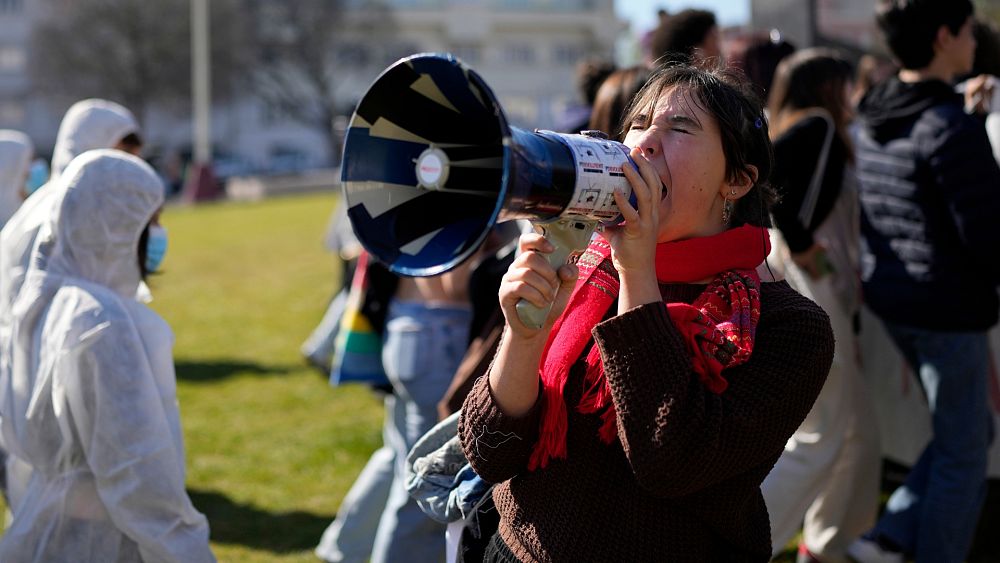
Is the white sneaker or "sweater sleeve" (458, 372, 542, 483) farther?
the white sneaker

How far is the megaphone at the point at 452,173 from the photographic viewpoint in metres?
1.94

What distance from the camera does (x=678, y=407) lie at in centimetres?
203

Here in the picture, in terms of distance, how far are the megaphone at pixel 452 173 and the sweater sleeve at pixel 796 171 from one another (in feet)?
7.83

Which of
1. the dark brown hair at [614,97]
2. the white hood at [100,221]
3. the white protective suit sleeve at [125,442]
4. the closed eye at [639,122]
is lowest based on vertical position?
the white protective suit sleeve at [125,442]

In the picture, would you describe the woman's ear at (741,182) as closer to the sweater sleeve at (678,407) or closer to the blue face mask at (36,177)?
the sweater sleeve at (678,407)

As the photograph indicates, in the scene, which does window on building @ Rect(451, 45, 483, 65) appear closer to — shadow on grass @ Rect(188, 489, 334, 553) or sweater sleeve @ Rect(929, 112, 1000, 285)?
shadow on grass @ Rect(188, 489, 334, 553)

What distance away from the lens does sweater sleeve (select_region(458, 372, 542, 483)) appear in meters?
2.25

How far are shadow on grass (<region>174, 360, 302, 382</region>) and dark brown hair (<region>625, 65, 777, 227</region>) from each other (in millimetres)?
7233

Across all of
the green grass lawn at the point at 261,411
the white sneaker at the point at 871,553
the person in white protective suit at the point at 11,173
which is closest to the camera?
the white sneaker at the point at 871,553

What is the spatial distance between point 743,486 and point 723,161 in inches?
24.8

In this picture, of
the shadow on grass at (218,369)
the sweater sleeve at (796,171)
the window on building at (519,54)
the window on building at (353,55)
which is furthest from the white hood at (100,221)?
the window on building at (519,54)

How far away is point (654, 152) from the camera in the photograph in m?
2.18

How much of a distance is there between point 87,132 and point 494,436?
3256mm

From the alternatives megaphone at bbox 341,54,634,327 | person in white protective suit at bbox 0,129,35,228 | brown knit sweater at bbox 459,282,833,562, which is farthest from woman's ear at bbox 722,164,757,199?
person in white protective suit at bbox 0,129,35,228
